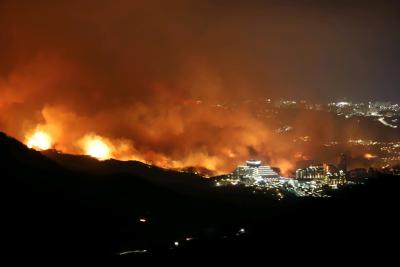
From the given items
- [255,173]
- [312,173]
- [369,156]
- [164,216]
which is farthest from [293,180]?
[369,156]

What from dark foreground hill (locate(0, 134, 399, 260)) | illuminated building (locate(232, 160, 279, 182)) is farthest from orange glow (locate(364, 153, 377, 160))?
dark foreground hill (locate(0, 134, 399, 260))

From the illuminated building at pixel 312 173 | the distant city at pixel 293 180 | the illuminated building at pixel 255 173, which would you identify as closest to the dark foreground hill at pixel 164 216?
the distant city at pixel 293 180

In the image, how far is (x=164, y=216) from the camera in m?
→ 40.8

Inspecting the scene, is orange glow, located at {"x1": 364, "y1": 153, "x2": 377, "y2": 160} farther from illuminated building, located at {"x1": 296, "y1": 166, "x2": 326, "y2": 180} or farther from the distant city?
illuminated building, located at {"x1": 296, "y1": 166, "x2": 326, "y2": 180}

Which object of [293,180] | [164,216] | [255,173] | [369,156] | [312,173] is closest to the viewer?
[164,216]

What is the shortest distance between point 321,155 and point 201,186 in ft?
106

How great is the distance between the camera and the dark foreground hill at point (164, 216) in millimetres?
23703

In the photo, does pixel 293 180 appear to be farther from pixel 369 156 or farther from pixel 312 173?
pixel 369 156

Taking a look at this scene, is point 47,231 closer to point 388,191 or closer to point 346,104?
point 388,191

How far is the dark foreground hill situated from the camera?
23.7 m

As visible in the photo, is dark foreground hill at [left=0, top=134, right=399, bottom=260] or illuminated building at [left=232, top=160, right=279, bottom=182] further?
illuminated building at [left=232, top=160, right=279, bottom=182]

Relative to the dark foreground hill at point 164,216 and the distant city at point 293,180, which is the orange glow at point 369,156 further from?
the dark foreground hill at point 164,216

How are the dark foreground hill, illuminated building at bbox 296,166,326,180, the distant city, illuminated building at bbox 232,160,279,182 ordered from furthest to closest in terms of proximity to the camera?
illuminated building at bbox 296,166,326,180
illuminated building at bbox 232,160,279,182
the distant city
the dark foreground hill

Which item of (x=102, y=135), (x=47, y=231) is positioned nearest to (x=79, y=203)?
(x=47, y=231)
